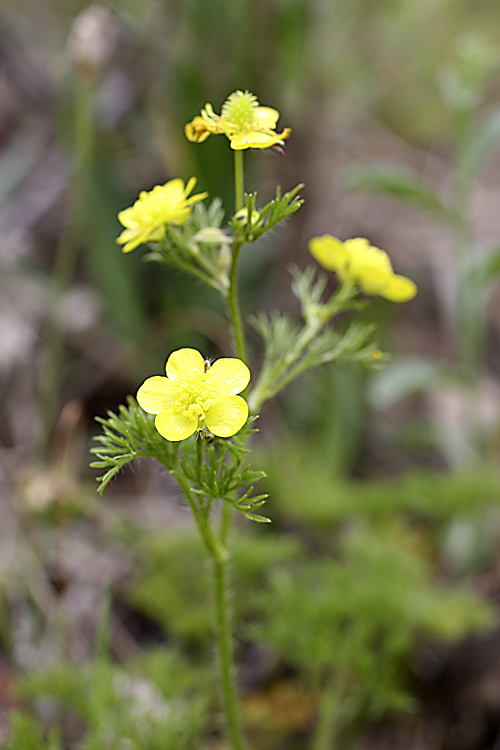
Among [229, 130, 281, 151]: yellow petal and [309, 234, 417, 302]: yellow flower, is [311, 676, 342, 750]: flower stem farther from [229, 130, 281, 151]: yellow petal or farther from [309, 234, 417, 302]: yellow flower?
[229, 130, 281, 151]: yellow petal

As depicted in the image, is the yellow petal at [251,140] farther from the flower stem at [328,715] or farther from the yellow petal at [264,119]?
the flower stem at [328,715]

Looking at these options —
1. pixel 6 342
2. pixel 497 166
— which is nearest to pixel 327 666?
pixel 6 342

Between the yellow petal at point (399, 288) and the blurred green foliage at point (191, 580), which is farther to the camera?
the blurred green foliage at point (191, 580)

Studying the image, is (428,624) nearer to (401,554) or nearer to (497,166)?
(401,554)

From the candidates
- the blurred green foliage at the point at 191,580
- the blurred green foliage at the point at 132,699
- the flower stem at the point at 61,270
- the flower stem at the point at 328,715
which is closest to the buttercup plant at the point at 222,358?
the blurred green foliage at the point at 132,699

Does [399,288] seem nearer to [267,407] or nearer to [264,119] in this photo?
[264,119]

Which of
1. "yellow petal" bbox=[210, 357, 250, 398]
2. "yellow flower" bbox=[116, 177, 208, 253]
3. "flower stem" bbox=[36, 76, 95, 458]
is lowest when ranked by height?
"yellow petal" bbox=[210, 357, 250, 398]

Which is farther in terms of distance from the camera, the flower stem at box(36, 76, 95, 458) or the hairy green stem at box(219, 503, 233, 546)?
the flower stem at box(36, 76, 95, 458)

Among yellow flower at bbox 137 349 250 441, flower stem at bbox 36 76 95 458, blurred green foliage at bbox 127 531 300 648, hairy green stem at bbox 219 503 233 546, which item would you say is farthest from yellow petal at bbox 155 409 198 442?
flower stem at bbox 36 76 95 458
